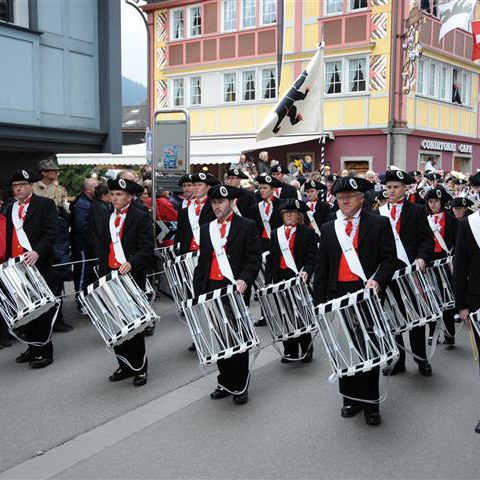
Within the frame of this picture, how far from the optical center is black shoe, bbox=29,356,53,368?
21.9 feet

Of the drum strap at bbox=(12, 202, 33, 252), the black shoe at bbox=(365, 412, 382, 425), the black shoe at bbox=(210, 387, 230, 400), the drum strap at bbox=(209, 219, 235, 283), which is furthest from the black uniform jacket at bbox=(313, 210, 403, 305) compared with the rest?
the drum strap at bbox=(12, 202, 33, 252)

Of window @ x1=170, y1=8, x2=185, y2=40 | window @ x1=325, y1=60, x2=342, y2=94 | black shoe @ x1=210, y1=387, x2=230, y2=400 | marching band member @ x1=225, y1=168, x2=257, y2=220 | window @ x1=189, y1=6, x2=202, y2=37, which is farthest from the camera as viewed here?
window @ x1=170, y1=8, x2=185, y2=40

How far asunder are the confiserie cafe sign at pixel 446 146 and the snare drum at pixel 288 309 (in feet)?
69.7

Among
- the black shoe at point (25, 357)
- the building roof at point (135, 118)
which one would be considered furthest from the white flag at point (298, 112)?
the building roof at point (135, 118)

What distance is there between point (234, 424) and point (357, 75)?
22220 mm

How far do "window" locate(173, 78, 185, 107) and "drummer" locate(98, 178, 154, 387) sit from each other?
25099 mm

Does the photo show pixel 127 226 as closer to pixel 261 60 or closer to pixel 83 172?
pixel 261 60

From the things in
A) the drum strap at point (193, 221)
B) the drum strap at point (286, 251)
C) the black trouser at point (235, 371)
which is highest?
the drum strap at point (193, 221)

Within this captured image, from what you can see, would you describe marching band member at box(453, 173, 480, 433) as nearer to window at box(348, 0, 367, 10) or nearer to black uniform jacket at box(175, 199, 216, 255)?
black uniform jacket at box(175, 199, 216, 255)

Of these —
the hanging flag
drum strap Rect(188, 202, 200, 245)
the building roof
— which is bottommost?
drum strap Rect(188, 202, 200, 245)

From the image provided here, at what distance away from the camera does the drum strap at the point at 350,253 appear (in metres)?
5.19

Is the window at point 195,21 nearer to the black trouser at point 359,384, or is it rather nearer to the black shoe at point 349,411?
the black trouser at point 359,384

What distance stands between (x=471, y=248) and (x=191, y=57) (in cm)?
2672

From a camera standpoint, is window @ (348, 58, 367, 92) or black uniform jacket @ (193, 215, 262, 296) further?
window @ (348, 58, 367, 92)
